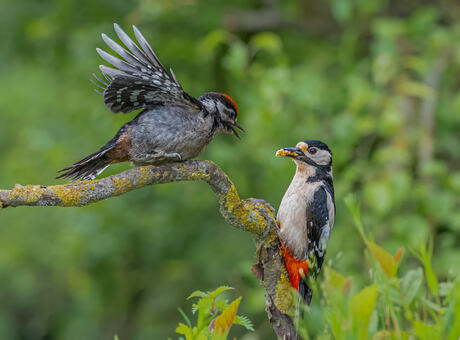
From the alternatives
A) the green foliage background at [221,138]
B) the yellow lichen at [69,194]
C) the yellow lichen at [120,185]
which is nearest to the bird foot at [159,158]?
the yellow lichen at [120,185]

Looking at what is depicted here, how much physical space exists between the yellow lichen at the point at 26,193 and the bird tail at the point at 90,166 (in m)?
0.68

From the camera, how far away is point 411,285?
6.51ft

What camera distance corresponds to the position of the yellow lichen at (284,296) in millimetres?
2406

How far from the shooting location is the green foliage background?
18.7ft

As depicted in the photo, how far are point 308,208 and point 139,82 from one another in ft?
4.01

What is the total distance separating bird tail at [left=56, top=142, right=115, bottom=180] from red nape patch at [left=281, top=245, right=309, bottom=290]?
934 mm

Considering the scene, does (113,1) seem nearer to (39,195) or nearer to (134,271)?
(134,271)

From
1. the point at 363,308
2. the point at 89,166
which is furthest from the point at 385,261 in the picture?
the point at 89,166

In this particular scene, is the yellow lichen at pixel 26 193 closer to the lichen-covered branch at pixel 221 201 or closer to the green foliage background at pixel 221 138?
the lichen-covered branch at pixel 221 201

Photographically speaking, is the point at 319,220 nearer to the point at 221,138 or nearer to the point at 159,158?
the point at 159,158

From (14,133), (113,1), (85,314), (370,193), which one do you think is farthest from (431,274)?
(14,133)

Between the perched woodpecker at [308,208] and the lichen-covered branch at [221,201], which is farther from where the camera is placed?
the perched woodpecker at [308,208]

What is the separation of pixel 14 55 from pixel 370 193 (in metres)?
5.47

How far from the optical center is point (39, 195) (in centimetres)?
182
